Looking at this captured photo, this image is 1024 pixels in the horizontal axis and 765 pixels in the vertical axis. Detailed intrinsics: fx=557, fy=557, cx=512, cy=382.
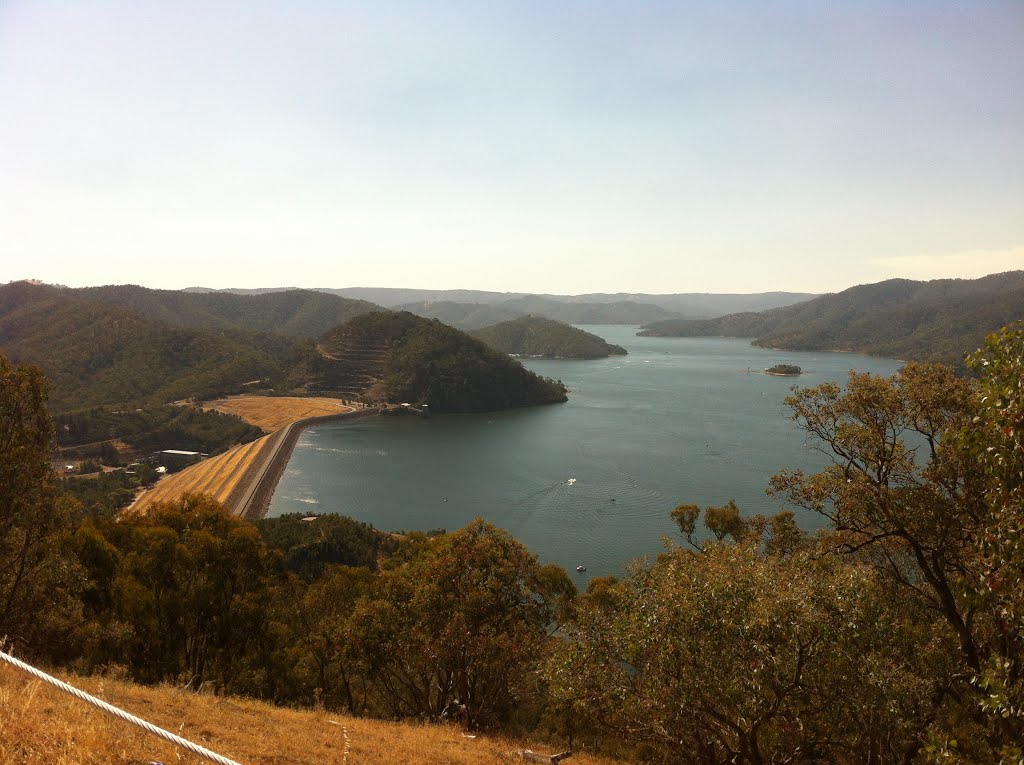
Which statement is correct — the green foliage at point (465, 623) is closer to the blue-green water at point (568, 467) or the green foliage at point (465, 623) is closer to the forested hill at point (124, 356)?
the blue-green water at point (568, 467)

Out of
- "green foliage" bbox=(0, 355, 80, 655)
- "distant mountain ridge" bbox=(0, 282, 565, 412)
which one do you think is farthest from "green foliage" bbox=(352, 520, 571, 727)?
"distant mountain ridge" bbox=(0, 282, 565, 412)

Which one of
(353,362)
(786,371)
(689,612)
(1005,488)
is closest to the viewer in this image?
(1005,488)

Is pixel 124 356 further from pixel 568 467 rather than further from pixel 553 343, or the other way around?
pixel 553 343

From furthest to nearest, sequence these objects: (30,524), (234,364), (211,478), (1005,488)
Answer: (234,364) < (211,478) < (30,524) < (1005,488)

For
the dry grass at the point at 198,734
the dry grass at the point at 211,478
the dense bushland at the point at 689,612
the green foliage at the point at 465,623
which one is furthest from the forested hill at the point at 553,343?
the dry grass at the point at 198,734

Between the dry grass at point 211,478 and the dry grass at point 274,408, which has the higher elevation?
the dry grass at point 274,408

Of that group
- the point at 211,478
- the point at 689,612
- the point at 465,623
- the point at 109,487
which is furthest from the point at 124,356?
the point at 689,612
